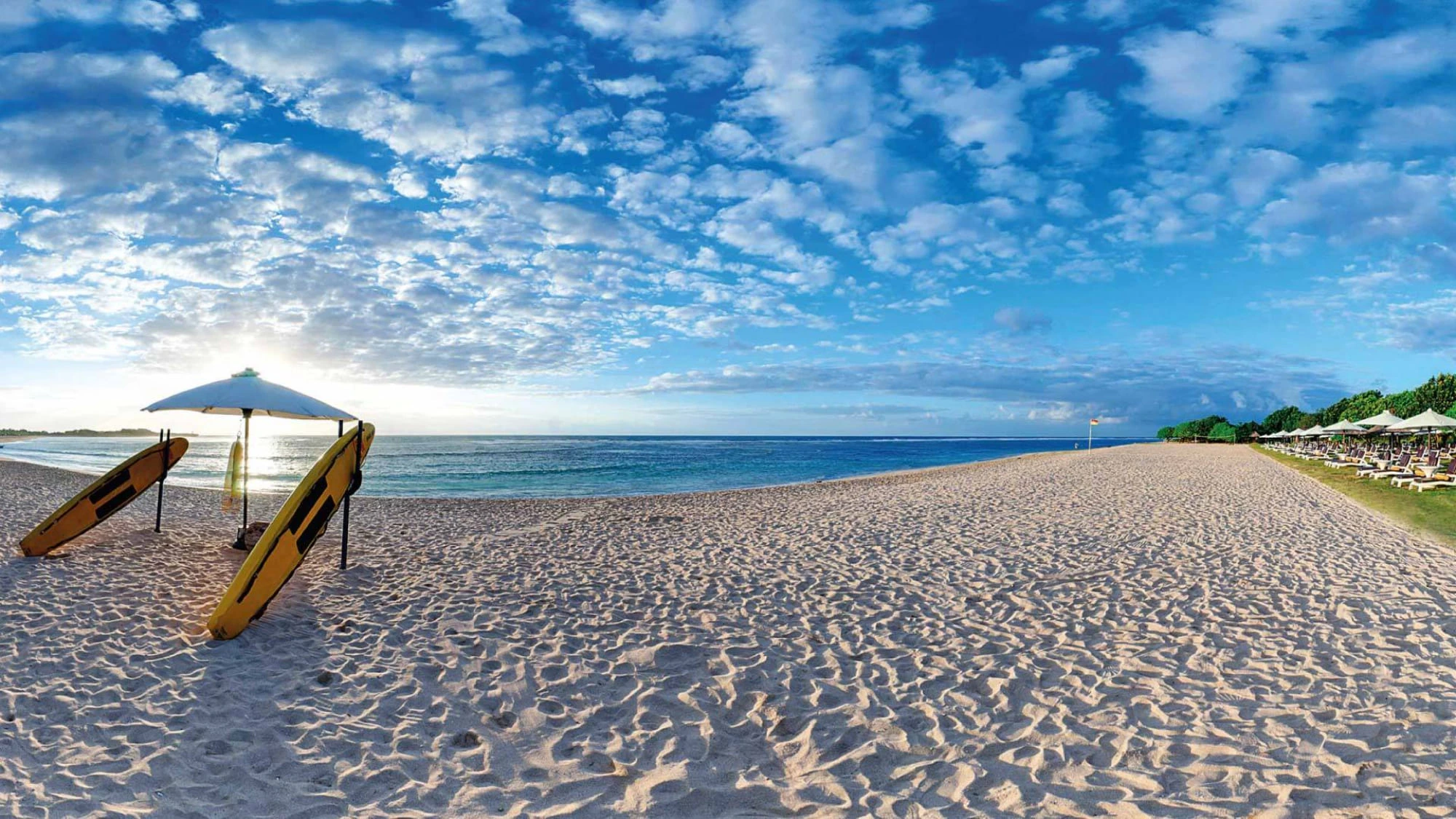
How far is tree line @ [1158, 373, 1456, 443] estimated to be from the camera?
53938mm

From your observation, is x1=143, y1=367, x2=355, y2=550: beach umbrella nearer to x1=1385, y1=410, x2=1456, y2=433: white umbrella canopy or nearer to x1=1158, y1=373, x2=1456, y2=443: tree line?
x1=1385, y1=410, x2=1456, y2=433: white umbrella canopy

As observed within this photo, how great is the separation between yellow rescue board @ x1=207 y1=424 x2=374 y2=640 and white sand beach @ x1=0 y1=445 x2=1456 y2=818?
276 millimetres

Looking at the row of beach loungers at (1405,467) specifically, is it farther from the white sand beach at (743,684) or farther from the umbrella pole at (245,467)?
the umbrella pole at (245,467)

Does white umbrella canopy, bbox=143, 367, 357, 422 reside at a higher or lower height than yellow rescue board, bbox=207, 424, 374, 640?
higher

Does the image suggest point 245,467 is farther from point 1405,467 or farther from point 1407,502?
point 1405,467

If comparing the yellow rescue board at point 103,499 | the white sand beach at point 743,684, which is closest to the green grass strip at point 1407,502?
the white sand beach at point 743,684

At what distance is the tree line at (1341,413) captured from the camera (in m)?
53.9

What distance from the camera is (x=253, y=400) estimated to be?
27.1ft

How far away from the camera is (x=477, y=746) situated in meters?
4.00

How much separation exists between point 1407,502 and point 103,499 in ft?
81.4

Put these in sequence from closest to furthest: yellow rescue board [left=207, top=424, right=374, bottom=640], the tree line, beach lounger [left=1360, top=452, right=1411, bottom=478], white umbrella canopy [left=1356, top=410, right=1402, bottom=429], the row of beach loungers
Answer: yellow rescue board [left=207, top=424, right=374, bottom=640] < the row of beach loungers < beach lounger [left=1360, top=452, right=1411, bottom=478] < white umbrella canopy [left=1356, top=410, right=1402, bottom=429] < the tree line

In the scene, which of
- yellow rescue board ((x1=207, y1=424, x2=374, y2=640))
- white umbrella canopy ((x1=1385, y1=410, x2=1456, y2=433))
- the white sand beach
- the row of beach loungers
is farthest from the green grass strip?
yellow rescue board ((x1=207, y1=424, x2=374, y2=640))

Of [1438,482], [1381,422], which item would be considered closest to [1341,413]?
[1381,422]

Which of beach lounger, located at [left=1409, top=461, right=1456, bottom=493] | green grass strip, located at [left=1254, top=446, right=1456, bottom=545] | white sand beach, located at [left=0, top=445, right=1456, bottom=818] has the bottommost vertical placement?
white sand beach, located at [left=0, top=445, right=1456, bottom=818]
